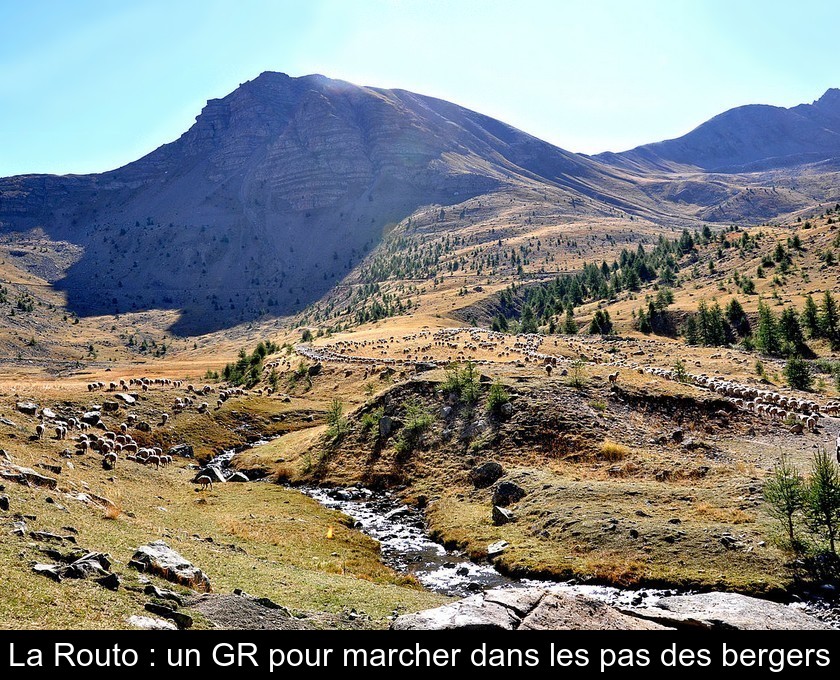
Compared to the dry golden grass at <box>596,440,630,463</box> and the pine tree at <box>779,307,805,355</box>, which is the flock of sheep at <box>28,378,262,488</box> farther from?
the pine tree at <box>779,307,805,355</box>

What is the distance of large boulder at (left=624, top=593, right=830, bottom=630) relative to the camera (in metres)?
16.0

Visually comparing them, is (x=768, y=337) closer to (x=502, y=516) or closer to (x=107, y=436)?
(x=502, y=516)

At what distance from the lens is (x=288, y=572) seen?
80.7 feet

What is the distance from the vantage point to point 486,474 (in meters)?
41.8

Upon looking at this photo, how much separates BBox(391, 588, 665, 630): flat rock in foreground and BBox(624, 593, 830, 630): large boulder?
2.92 ft

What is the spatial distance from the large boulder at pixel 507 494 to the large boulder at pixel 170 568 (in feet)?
75.5

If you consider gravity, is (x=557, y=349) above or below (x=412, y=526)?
above

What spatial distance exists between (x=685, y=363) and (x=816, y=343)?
29.4 meters

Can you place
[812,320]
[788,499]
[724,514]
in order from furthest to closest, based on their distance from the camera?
[812,320]
[724,514]
[788,499]

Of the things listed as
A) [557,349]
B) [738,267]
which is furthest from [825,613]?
[738,267]

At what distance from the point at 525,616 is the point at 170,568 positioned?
12144 millimetres

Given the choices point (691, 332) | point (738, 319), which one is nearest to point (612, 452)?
point (691, 332)

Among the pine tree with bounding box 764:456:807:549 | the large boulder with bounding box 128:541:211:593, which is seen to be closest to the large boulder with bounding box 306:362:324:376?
the large boulder with bounding box 128:541:211:593
